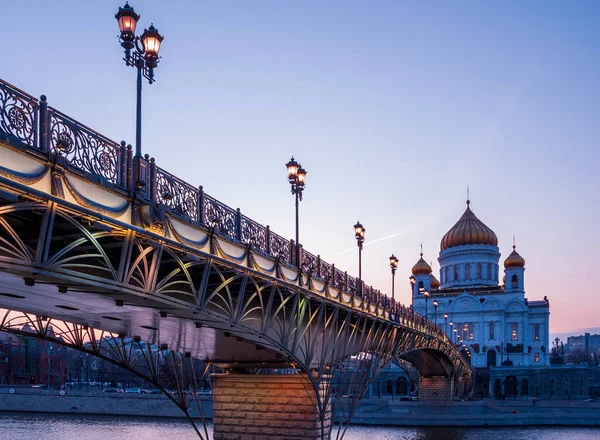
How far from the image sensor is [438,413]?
206 feet

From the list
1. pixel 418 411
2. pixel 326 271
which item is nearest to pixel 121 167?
pixel 326 271

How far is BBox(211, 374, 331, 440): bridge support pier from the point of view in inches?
1015

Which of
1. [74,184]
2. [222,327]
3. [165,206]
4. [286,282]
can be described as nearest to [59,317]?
[222,327]

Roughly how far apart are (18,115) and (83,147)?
5.06ft

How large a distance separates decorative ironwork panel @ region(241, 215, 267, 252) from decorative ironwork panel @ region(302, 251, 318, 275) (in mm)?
2865

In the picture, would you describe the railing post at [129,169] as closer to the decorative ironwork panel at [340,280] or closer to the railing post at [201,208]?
the railing post at [201,208]

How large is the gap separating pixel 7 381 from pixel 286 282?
270ft

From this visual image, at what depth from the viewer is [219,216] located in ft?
56.7

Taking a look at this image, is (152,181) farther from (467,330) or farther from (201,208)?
(467,330)

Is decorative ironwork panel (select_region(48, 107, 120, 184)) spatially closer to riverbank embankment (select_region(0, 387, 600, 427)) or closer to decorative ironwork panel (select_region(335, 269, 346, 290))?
decorative ironwork panel (select_region(335, 269, 346, 290))

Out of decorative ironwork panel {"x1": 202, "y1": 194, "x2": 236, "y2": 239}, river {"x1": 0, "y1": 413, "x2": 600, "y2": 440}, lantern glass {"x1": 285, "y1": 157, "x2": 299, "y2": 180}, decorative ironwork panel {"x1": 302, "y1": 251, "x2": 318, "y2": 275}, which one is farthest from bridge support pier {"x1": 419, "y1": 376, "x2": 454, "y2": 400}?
decorative ironwork panel {"x1": 202, "y1": 194, "x2": 236, "y2": 239}

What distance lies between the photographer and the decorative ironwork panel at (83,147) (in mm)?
11602

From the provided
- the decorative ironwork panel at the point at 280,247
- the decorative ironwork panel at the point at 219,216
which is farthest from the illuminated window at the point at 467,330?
the decorative ironwork panel at the point at 219,216

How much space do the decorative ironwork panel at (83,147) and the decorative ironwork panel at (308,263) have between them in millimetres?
10521
